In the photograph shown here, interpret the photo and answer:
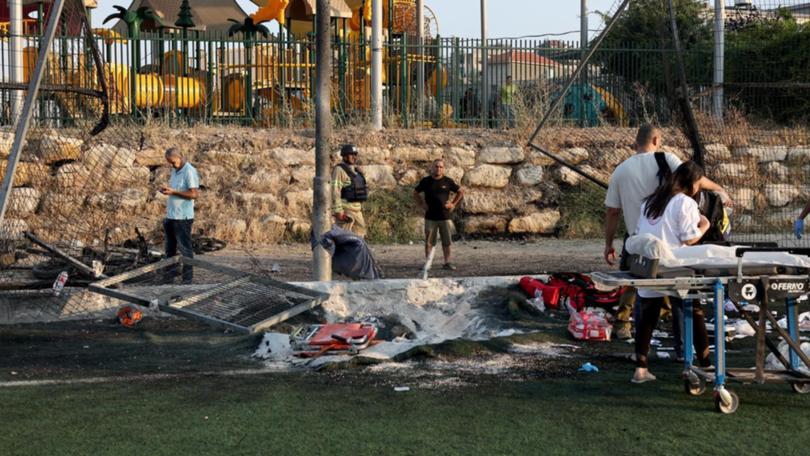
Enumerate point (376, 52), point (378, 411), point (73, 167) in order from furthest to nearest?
point (376, 52) < point (73, 167) < point (378, 411)

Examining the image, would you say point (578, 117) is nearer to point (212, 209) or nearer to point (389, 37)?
point (389, 37)

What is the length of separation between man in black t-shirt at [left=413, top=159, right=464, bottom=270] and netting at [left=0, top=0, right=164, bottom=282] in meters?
3.76

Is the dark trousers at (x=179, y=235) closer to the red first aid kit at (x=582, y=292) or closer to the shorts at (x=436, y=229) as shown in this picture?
the shorts at (x=436, y=229)

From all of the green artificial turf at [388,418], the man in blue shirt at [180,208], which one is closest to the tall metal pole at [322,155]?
the man in blue shirt at [180,208]

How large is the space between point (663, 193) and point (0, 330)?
20.0 feet

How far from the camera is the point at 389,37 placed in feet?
69.2

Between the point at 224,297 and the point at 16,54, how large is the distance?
7539 millimetres

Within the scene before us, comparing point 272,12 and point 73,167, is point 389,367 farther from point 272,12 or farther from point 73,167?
point 272,12

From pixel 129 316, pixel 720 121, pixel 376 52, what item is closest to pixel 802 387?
pixel 129 316

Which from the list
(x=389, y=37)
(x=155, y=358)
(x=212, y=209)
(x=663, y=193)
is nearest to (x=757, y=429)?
(x=663, y=193)

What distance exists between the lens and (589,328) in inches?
360

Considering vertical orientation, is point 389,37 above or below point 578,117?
above

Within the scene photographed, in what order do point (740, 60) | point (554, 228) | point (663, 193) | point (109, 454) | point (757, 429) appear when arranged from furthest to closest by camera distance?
point (740, 60), point (554, 228), point (663, 193), point (757, 429), point (109, 454)

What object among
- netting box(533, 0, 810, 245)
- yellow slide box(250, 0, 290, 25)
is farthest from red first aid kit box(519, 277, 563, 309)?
yellow slide box(250, 0, 290, 25)
